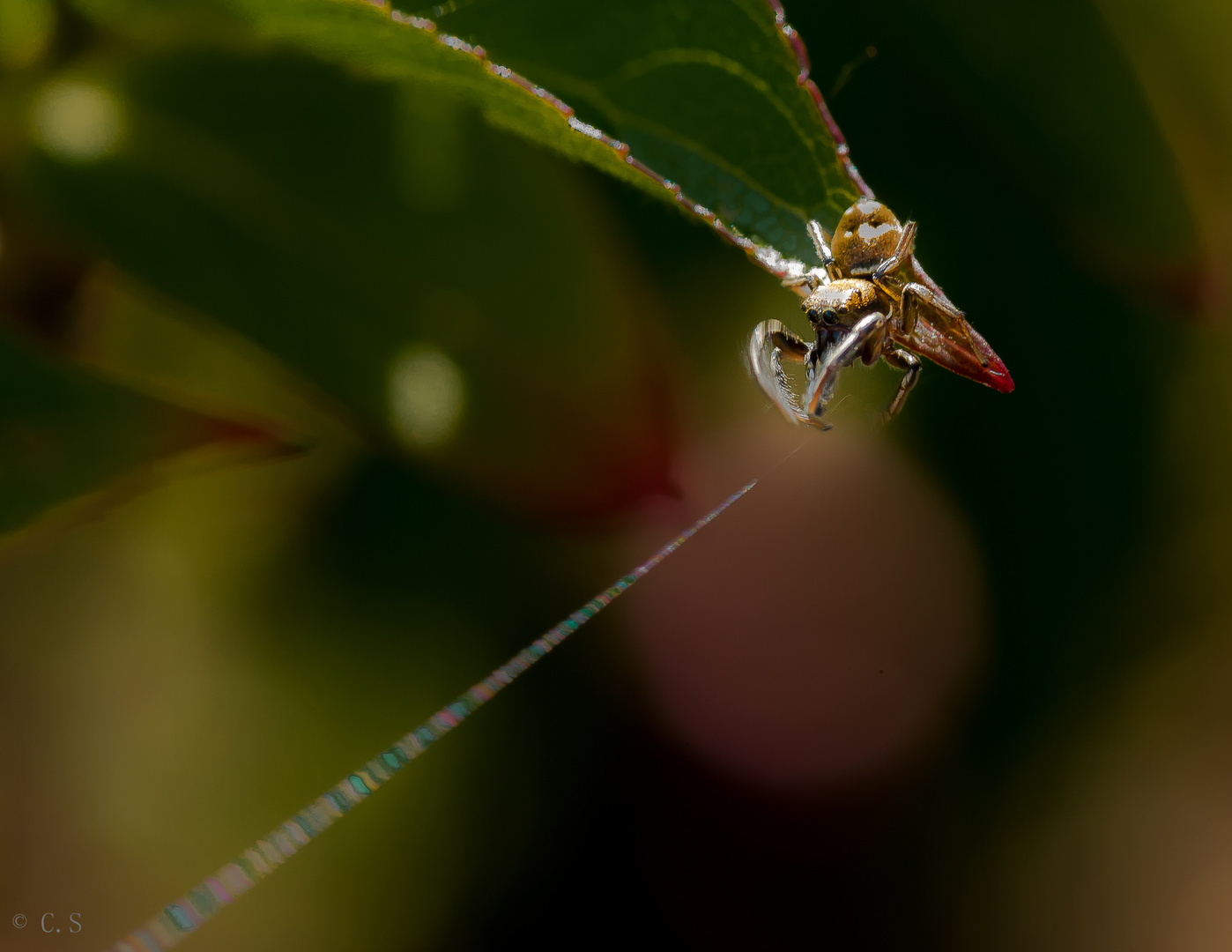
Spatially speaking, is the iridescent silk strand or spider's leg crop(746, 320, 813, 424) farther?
the iridescent silk strand

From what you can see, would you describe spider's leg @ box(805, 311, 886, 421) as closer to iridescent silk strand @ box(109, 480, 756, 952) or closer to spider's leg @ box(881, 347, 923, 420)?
spider's leg @ box(881, 347, 923, 420)

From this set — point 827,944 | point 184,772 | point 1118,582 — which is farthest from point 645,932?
point 1118,582

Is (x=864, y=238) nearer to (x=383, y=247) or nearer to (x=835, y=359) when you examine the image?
(x=835, y=359)

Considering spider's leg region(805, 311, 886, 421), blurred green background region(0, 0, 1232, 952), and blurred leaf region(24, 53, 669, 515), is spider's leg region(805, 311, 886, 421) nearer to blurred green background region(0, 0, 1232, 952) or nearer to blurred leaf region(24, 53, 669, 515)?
blurred green background region(0, 0, 1232, 952)

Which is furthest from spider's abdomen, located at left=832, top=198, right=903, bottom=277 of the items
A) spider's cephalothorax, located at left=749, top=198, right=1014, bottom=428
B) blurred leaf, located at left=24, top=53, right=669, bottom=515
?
blurred leaf, located at left=24, top=53, right=669, bottom=515

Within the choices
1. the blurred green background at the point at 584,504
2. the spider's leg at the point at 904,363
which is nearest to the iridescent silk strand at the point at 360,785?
the blurred green background at the point at 584,504

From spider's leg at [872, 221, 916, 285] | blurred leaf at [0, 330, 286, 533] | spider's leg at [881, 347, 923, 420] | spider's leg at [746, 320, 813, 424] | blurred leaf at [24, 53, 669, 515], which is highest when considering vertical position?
spider's leg at [872, 221, 916, 285]

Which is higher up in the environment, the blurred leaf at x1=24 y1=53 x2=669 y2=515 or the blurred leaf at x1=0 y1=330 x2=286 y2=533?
the blurred leaf at x1=24 y1=53 x2=669 y2=515
